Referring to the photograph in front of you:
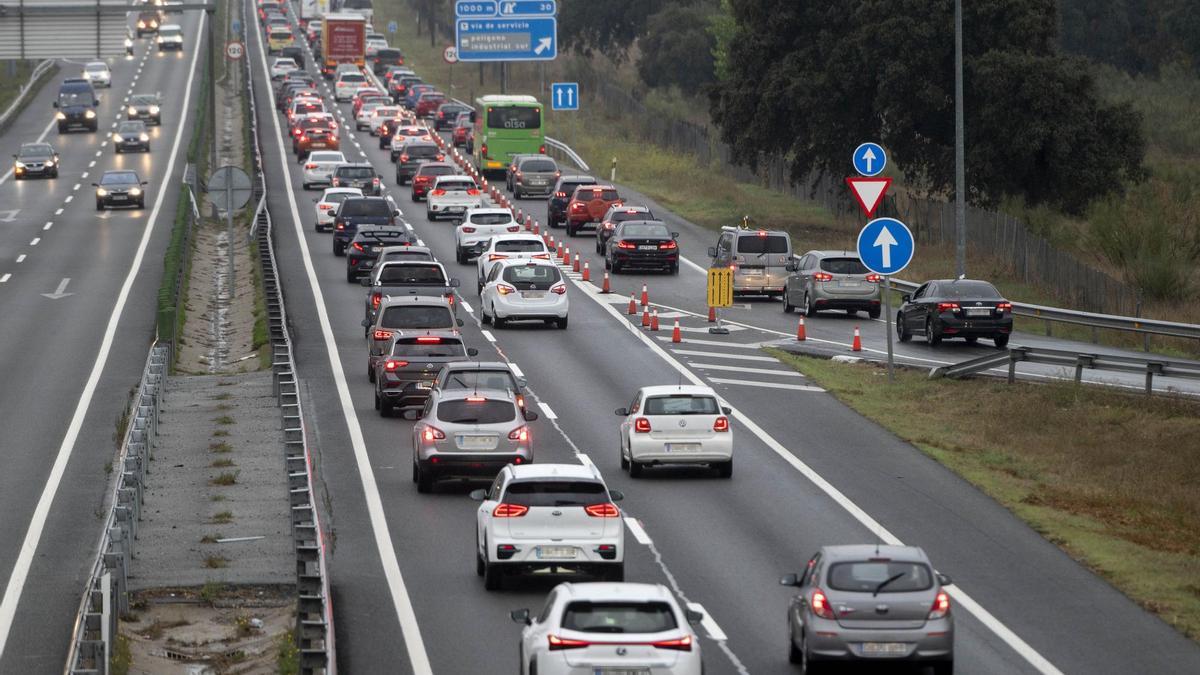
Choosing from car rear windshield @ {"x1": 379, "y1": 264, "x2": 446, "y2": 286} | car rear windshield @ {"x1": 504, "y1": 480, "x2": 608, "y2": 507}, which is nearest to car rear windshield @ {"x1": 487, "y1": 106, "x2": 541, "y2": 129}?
car rear windshield @ {"x1": 379, "y1": 264, "x2": 446, "y2": 286}

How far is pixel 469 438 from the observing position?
27391 mm

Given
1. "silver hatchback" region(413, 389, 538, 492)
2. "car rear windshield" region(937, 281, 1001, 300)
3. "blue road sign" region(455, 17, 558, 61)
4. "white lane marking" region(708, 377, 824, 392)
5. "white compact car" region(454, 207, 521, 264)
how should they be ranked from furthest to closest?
"blue road sign" region(455, 17, 558, 61) < "white compact car" region(454, 207, 521, 264) < "car rear windshield" region(937, 281, 1001, 300) < "white lane marking" region(708, 377, 824, 392) < "silver hatchback" region(413, 389, 538, 492)

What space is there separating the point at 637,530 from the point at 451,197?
42553 mm

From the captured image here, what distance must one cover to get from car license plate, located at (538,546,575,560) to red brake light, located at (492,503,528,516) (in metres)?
0.42

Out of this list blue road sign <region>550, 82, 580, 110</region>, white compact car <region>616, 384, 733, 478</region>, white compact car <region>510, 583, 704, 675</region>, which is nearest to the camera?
white compact car <region>510, 583, 704, 675</region>

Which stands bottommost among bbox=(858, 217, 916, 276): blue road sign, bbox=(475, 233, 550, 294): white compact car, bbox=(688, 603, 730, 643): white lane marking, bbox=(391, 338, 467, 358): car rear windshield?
bbox=(688, 603, 730, 643): white lane marking

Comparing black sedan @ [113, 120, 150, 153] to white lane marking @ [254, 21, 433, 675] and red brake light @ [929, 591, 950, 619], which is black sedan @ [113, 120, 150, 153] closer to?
white lane marking @ [254, 21, 433, 675]

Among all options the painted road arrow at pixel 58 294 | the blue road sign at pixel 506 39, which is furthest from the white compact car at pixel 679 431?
the blue road sign at pixel 506 39

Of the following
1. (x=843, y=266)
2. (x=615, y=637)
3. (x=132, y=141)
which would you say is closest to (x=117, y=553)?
(x=615, y=637)

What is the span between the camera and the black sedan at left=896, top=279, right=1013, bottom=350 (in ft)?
136

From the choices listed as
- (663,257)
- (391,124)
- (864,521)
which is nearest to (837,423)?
(864,521)

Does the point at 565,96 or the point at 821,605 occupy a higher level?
the point at 565,96

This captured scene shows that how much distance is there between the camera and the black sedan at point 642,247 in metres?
54.7

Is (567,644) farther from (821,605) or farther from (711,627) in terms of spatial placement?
(711,627)
